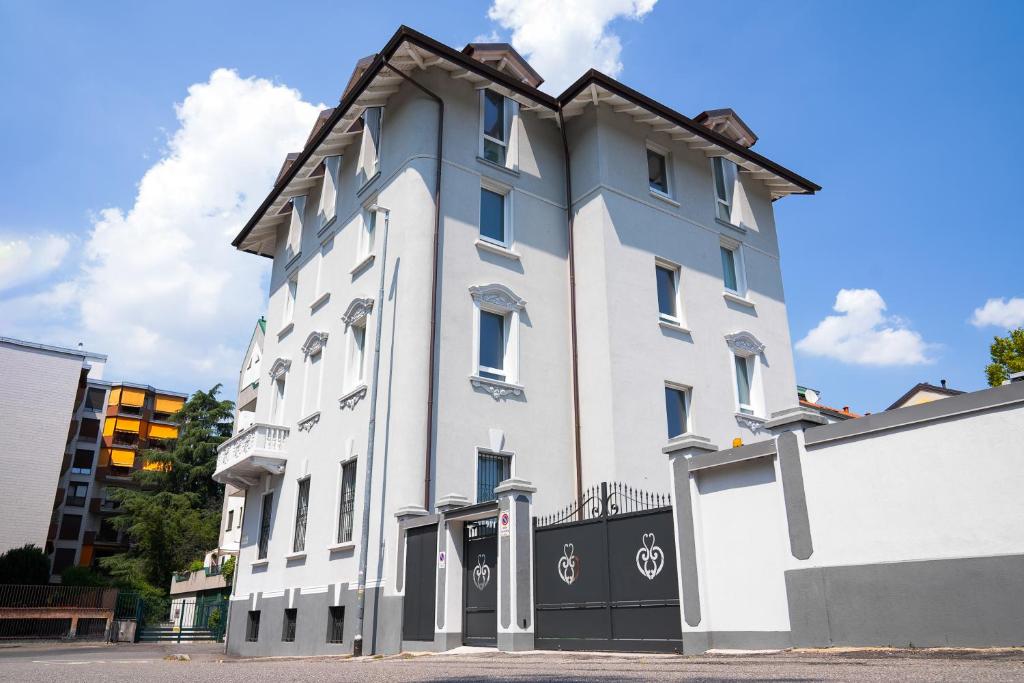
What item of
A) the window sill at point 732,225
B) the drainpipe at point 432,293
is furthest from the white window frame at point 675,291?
the drainpipe at point 432,293

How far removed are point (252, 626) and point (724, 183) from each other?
18.3m

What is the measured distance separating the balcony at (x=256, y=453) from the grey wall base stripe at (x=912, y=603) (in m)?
14.8

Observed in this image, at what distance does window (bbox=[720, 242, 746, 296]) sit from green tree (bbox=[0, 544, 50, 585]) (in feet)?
115

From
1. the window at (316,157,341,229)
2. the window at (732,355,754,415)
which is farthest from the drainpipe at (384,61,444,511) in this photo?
the window at (732,355,754,415)

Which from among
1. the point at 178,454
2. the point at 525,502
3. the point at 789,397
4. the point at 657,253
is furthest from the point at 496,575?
the point at 178,454

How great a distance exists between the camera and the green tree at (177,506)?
44031mm

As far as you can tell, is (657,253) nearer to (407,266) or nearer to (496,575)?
(407,266)

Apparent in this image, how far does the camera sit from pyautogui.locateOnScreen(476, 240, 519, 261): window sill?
18438mm

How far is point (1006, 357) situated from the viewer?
1085 inches

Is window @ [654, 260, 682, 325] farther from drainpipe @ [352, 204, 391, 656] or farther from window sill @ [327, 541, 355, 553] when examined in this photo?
window sill @ [327, 541, 355, 553]

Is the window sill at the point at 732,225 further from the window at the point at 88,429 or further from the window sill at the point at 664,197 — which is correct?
the window at the point at 88,429

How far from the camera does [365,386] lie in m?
17.7

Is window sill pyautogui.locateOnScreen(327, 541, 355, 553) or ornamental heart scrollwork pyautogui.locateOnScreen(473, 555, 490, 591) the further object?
window sill pyautogui.locateOnScreen(327, 541, 355, 553)

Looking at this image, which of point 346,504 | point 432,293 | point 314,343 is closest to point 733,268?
point 432,293
